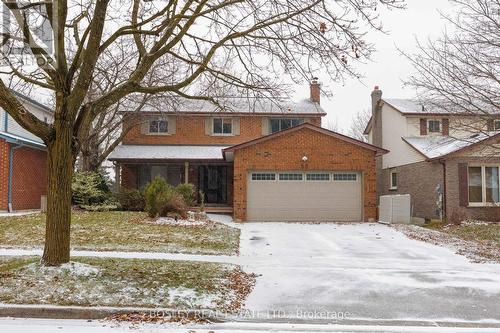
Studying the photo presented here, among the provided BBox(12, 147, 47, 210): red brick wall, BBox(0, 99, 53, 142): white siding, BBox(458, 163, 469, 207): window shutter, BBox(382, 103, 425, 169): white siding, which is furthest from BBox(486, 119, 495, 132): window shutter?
BBox(12, 147, 47, 210): red brick wall

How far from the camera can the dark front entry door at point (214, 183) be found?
27.0 meters

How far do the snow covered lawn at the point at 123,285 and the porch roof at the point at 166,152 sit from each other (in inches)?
582

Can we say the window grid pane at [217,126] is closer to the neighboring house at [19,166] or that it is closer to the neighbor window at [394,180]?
the neighboring house at [19,166]

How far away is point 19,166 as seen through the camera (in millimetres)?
22281

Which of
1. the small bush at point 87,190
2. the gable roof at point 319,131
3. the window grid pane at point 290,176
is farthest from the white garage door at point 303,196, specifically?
the small bush at point 87,190

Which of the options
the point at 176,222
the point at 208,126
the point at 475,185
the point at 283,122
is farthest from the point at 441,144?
the point at 208,126

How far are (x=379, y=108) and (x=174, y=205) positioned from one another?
15.4 metres

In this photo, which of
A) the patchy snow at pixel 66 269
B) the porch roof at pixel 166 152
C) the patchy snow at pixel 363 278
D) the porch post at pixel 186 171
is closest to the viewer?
the patchy snow at pixel 363 278

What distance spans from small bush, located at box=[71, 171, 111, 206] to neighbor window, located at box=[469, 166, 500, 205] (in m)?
16.7

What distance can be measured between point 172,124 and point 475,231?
666 inches

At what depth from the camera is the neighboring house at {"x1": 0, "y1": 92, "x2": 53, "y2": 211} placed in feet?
68.2

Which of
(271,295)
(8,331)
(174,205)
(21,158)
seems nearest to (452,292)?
(271,295)

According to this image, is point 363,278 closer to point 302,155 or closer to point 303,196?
point 303,196

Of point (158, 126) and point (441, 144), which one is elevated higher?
point (158, 126)
